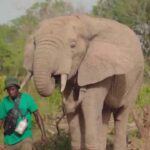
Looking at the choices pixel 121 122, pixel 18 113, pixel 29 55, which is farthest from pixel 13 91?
pixel 121 122

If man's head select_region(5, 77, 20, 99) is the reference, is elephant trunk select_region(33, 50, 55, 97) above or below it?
above

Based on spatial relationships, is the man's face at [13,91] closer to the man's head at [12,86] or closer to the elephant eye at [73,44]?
the man's head at [12,86]

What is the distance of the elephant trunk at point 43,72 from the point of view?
19.7 ft

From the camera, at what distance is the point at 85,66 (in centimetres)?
673

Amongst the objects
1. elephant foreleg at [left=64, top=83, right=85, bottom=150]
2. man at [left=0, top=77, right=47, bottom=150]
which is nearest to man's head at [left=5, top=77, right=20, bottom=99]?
man at [left=0, top=77, right=47, bottom=150]

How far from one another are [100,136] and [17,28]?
48917mm

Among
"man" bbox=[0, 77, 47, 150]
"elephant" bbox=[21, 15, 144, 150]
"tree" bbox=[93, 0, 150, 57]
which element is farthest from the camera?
"tree" bbox=[93, 0, 150, 57]

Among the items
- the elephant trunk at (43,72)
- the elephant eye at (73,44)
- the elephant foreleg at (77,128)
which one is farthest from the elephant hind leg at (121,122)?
the elephant trunk at (43,72)

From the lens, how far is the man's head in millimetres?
6516

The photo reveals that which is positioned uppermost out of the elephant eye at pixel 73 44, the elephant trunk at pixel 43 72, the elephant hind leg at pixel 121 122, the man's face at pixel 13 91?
the elephant eye at pixel 73 44

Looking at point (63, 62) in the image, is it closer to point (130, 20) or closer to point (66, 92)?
point (66, 92)

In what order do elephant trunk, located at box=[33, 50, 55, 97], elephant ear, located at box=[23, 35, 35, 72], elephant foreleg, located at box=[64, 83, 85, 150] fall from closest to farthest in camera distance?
elephant trunk, located at box=[33, 50, 55, 97]
elephant ear, located at box=[23, 35, 35, 72]
elephant foreleg, located at box=[64, 83, 85, 150]

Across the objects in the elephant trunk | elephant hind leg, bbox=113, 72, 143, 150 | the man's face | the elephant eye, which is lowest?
elephant hind leg, bbox=113, 72, 143, 150

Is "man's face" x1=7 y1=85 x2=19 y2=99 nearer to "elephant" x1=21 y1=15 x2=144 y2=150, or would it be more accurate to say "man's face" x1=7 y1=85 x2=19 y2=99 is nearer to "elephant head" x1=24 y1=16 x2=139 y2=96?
"elephant" x1=21 y1=15 x2=144 y2=150
